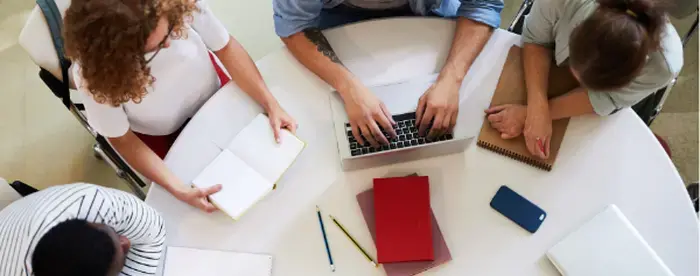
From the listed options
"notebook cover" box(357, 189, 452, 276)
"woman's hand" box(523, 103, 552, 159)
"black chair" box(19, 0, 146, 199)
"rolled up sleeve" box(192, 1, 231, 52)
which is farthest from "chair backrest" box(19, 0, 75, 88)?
"woman's hand" box(523, 103, 552, 159)

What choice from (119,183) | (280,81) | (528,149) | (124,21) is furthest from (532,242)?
(119,183)

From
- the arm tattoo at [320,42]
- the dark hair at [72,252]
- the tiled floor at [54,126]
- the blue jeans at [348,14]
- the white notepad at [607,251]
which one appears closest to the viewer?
the dark hair at [72,252]

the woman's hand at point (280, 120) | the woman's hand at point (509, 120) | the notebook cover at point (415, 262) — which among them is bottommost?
the notebook cover at point (415, 262)

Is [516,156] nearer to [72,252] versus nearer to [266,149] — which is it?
[266,149]

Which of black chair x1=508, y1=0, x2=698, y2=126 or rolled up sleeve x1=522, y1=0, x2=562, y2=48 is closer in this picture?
rolled up sleeve x1=522, y1=0, x2=562, y2=48

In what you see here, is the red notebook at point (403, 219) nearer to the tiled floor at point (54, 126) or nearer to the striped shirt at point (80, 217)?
the striped shirt at point (80, 217)

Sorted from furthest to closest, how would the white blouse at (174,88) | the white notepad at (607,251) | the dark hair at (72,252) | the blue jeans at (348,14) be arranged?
1. the blue jeans at (348,14)
2. the white blouse at (174,88)
3. the white notepad at (607,251)
4. the dark hair at (72,252)

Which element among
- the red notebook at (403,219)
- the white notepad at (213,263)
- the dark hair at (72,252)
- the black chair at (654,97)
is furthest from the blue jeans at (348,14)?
the dark hair at (72,252)

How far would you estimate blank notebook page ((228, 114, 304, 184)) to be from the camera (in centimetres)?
113

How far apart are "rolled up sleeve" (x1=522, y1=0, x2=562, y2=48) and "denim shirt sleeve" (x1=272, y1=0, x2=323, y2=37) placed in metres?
0.49

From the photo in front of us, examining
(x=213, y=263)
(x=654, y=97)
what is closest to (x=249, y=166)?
(x=213, y=263)

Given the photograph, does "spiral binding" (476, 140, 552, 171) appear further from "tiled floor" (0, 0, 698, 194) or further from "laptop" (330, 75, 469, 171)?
"tiled floor" (0, 0, 698, 194)

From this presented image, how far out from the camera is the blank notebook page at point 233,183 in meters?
1.09

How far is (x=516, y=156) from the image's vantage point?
1.16m
